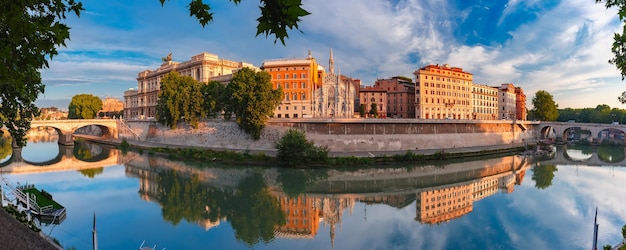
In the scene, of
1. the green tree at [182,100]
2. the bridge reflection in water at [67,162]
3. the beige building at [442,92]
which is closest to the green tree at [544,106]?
the beige building at [442,92]

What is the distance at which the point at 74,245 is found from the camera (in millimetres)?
12164

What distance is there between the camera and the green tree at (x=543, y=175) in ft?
79.6

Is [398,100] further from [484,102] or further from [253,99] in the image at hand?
[253,99]

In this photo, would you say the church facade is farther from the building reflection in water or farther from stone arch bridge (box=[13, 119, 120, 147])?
stone arch bridge (box=[13, 119, 120, 147])

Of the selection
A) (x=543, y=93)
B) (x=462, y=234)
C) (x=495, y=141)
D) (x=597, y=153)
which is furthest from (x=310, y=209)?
(x=543, y=93)

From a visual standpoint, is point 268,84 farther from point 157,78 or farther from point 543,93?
point 543,93

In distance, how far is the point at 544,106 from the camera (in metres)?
58.2

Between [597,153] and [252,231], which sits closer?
[252,231]

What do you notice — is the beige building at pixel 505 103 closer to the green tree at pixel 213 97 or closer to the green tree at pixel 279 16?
the green tree at pixel 213 97

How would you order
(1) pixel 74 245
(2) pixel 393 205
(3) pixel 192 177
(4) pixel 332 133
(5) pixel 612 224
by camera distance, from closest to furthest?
(1) pixel 74 245 → (5) pixel 612 224 → (2) pixel 393 205 → (3) pixel 192 177 → (4) pixel 332 133

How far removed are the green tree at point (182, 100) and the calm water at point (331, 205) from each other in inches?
264

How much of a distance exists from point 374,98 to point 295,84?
45.0 feet

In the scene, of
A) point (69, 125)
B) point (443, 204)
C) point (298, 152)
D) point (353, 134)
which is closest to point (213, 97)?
point (298, 152)

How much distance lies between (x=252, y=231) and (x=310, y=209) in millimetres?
4216
